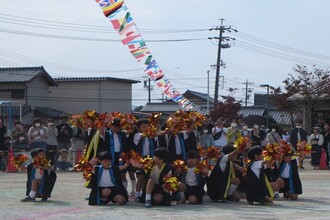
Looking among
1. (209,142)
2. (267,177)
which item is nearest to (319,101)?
Answer: (209,142)

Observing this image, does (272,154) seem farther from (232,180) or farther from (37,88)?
(37,88)

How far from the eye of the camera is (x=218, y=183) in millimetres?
12719

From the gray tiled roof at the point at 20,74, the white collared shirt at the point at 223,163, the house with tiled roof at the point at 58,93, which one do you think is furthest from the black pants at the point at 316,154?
the gray tiled roof at the point at 20,74

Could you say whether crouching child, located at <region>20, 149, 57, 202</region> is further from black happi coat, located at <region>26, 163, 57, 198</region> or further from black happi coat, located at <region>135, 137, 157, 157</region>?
black happi coat, located at <region>135, 137, 157, 157</region>

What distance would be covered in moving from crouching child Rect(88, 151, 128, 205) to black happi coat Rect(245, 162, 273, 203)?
2289 millimetres

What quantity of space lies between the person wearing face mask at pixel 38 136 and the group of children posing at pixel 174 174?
8.10 meters

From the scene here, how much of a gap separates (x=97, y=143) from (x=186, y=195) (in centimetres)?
197

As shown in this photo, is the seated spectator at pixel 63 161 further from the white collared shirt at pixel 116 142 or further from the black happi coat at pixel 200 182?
the black happi coat at pixel 200 182

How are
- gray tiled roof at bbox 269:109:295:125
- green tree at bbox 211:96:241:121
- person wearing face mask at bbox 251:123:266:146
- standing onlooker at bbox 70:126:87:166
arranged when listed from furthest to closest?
gray tiled roof at bbox 269:109:295:125, green tree at bbox 211:96:241:121, standing onlooker at bbox 70:126:87:166, person wearing face mask at bbox 251:123:266:146

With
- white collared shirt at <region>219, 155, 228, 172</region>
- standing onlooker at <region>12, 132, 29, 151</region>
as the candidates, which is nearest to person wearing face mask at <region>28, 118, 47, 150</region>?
standing onlooker at <region>12, 132, 29, 151</region>

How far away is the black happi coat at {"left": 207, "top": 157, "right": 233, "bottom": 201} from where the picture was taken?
12672 mm

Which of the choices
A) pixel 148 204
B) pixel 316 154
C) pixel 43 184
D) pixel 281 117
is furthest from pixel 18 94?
pixel 148 204

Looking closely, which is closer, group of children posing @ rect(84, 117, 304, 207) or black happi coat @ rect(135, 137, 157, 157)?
group of children posing @ rect(84, 117, 304, 207)

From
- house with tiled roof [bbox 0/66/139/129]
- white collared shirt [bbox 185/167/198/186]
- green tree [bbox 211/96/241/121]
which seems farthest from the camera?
green tree [bbox 211/96/241/121]
